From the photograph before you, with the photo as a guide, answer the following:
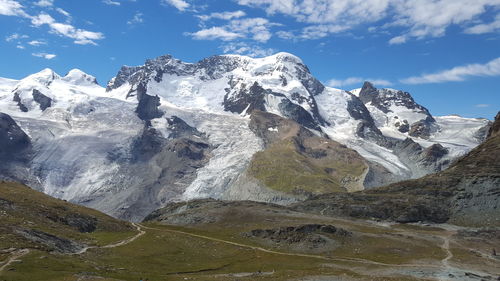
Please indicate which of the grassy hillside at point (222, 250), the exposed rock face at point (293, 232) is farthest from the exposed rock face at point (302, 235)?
the grassy hillside at point (222, 250)

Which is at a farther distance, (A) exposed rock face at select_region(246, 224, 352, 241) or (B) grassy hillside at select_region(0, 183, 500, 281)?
(A) exposed rock face at select_region(246, 224, 352, 241)

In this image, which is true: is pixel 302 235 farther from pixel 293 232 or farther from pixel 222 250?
pixel 222 250

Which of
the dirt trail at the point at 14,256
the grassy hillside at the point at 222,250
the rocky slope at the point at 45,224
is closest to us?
the dirt trail at the point at 14,256

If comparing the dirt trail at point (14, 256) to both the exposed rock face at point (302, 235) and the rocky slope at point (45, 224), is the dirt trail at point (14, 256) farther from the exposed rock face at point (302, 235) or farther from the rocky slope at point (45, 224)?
the exposed rock face at point (302, 235)

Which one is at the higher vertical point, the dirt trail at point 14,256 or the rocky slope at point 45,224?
the rocky slope at point 45,224

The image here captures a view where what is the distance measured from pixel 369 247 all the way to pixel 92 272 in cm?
7928

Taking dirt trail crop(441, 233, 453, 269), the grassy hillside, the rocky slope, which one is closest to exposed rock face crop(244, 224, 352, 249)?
the grassy hillside

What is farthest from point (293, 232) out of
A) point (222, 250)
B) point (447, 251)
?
point (447, 251)

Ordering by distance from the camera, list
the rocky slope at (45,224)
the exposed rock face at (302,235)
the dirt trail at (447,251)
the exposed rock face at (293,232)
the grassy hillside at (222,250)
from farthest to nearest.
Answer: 1. the exposed rock face at (293,232)
2. the exposed rock face at (302,235)
3. the dirt trail at (447,251)
4. the rocky slope at (45,224)
5. the grassy hillside at (222,250)

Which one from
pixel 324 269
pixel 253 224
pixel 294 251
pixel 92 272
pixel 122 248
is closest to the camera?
pixel 92 272

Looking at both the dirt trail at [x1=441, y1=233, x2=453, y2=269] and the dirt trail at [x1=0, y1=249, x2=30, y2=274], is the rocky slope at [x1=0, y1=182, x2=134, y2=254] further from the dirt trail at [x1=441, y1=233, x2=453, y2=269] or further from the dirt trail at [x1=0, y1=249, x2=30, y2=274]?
the dirt trail at [x1=441, y1=233, x2=453, y2=269]

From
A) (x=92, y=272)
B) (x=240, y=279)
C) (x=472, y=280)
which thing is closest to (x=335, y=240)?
(x=472, y=280)

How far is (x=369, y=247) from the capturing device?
13550 cm

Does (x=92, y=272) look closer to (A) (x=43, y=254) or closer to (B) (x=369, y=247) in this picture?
(A) (x=43, y=254)
